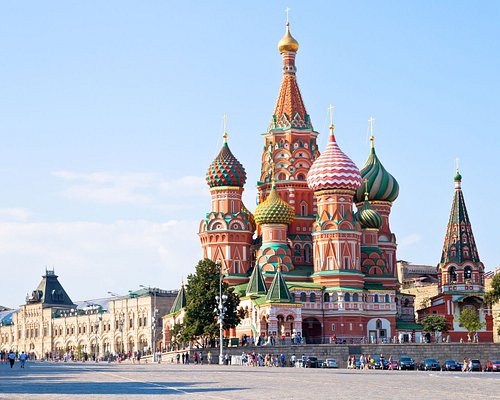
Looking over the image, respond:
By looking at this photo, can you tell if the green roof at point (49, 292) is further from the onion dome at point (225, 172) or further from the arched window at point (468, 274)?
the arched window at point (468, 274)

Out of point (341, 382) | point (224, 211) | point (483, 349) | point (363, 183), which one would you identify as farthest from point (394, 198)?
point (341, 382)

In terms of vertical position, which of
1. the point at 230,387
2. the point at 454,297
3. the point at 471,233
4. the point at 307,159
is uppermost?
the point at 307,159

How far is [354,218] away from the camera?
81.1 m

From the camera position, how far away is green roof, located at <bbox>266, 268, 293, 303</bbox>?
247 feet

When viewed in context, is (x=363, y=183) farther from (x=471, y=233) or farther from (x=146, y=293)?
(x=146, y=293)

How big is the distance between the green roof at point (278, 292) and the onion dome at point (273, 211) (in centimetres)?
698

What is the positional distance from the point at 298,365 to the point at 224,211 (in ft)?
92.5

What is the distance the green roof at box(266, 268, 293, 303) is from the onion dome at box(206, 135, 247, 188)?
12.1 metres

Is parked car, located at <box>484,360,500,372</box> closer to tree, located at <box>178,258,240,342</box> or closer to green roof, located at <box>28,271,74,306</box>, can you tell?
tree, located at <box>178,258,240,342</box>

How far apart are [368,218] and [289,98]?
12.9 m

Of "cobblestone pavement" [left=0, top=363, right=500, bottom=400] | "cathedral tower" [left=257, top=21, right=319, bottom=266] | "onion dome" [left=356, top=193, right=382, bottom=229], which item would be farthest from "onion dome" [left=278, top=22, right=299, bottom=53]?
"cobblestone pavement" [left=0, top=363, right=500, bottom=400]

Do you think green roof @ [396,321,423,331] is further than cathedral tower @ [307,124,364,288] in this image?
Yes

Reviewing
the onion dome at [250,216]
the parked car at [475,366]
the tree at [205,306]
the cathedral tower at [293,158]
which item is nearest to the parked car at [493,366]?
the parked car at [475,366]

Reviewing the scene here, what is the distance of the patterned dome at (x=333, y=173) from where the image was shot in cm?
8050
